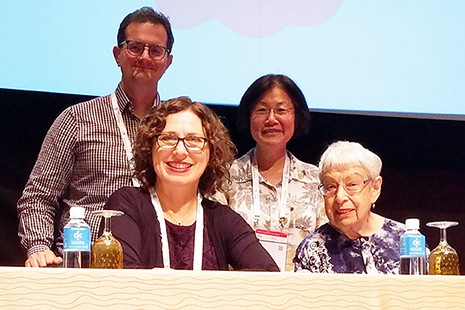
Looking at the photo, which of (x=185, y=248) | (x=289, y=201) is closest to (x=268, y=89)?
(x=289, y=201)

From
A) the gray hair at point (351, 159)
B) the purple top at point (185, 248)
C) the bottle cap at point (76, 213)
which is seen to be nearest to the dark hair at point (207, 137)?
A: the purple top at point (185, 248)

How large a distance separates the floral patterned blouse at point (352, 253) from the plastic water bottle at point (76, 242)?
2.39 feet

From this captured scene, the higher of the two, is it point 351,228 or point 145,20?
point 145,20

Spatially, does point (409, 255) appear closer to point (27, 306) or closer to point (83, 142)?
point (27, 306)

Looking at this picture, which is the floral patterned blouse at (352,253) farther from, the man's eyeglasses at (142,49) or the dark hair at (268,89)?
the man's eyeglasses at (142,49)

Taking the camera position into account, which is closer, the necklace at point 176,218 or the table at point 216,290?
the table at point 216,290

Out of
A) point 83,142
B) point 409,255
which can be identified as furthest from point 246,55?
point 409,255

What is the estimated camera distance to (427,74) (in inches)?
137

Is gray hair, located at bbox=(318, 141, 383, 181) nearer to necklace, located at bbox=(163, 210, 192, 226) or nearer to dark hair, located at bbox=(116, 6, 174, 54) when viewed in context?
necklace, located at bbox=(163, 210, 192, 226)

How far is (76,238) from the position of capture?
1.82 m

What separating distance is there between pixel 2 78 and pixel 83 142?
613 mm

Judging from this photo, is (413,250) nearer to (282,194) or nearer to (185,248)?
(185,248)

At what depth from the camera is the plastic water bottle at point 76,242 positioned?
182 centimetres

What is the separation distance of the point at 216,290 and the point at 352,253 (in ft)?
2.82
